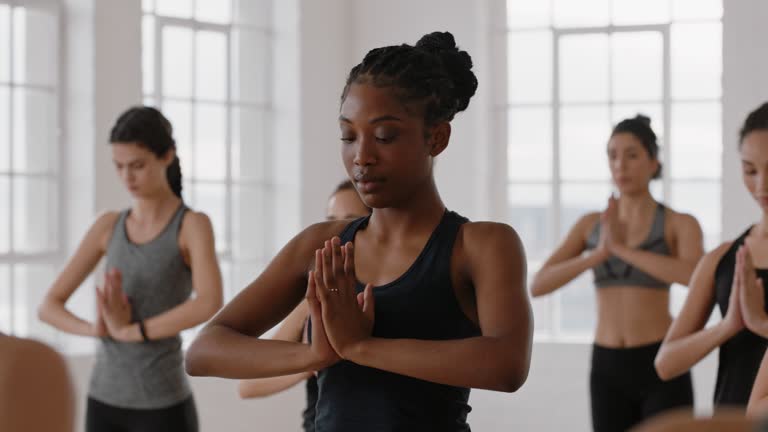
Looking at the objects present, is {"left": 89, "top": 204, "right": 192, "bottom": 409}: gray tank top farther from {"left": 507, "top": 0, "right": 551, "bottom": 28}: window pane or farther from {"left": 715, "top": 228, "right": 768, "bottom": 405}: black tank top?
{"left": 507, "top": 0, "right": 551, "bottom": 28}: window pane

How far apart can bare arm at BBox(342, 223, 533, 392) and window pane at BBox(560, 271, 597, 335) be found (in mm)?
5193

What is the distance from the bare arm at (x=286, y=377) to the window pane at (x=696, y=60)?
14.3 ft

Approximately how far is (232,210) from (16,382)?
580 centimetres

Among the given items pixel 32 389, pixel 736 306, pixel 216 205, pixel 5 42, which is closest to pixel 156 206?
pixel 736 306

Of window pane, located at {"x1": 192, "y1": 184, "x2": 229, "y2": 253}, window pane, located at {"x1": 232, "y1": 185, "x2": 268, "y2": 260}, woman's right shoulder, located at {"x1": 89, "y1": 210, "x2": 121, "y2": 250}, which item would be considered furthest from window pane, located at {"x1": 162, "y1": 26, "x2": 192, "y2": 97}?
woman's right shoulder, located at {"x1": 89, "y1": 210, "x2": 121, "y2": 250}

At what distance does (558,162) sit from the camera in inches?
268

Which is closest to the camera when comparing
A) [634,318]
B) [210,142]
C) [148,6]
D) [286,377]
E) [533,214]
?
[286,377]

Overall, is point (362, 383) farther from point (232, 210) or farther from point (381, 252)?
point (232, 210)

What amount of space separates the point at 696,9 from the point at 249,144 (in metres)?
2.78

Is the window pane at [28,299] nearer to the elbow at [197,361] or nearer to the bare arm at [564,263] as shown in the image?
the bare arm at [564,263]

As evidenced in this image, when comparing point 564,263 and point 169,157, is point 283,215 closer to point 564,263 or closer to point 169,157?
point 564,263

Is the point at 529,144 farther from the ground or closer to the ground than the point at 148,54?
closer to the ground

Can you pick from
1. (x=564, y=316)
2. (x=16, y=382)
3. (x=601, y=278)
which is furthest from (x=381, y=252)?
(x=564, y=316)

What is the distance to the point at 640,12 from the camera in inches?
261
